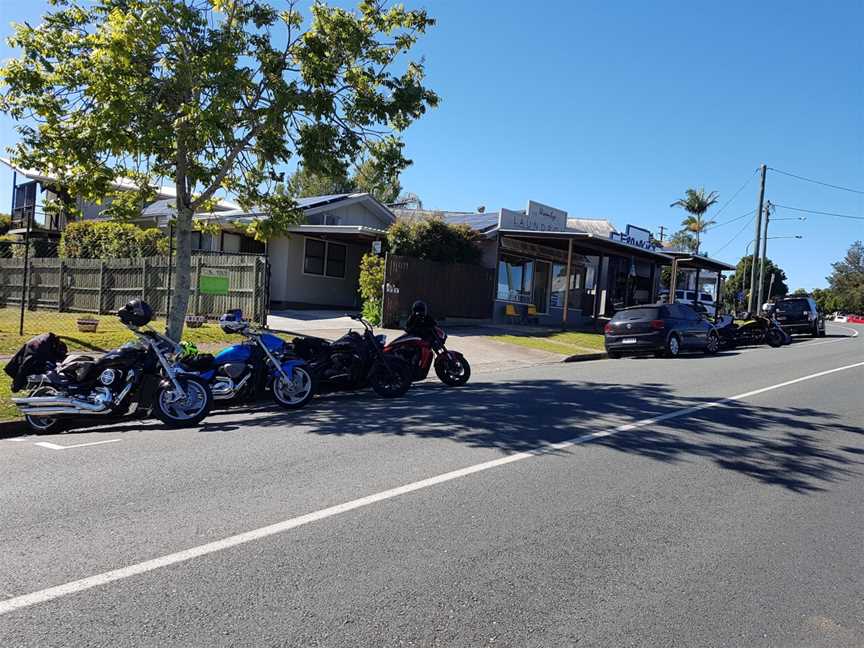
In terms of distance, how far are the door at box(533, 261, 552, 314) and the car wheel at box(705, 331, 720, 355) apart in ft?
27.5

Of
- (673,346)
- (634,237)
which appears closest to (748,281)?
(634,237)

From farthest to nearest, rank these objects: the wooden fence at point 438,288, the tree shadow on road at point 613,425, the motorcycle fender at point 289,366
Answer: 1. the wooden fence at point 438,288
2. the motorcycle fender at point 289,366
3. the tree shadow on road at point 613,425

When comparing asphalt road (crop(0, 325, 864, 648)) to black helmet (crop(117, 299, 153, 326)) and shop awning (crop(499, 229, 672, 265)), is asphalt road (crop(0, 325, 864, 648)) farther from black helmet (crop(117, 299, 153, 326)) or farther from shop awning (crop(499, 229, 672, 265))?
shop awning (crop(499, 229, 672, 265))

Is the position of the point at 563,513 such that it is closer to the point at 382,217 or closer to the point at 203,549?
the point at 203,549

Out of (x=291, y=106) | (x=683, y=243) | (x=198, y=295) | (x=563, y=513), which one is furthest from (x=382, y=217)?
(x=683, y=243)

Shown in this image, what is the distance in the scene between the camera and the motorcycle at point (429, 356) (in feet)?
36.3

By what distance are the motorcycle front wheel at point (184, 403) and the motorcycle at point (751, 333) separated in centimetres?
1813

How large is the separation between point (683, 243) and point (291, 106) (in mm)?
68716

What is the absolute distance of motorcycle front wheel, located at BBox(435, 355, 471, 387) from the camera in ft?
39.1

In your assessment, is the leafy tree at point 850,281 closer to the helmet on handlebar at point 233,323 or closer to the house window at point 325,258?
the house window at point 325,258

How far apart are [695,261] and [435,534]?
32.9 metres

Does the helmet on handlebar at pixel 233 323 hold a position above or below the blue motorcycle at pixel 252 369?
above

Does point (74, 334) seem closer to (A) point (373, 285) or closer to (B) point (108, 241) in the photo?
(A) point (373, 285)

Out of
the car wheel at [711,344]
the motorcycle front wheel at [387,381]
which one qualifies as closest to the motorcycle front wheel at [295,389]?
the motorcycle front wheel at [387,381]
